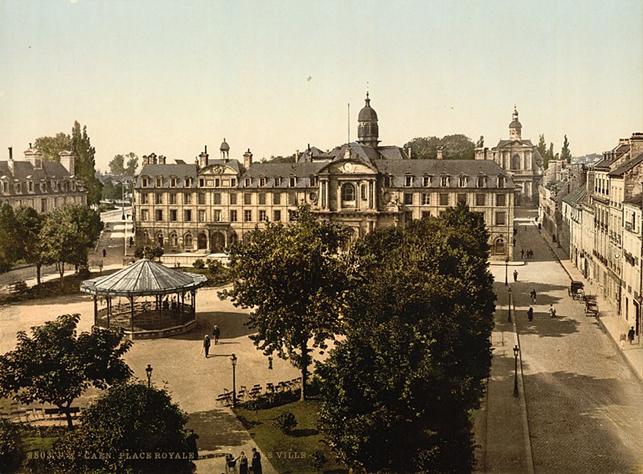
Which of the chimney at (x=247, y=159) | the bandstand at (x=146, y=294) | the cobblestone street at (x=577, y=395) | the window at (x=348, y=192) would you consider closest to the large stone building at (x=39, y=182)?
the chimney at (x=247, y=159)

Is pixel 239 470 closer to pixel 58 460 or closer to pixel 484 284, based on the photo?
pixel 58 460

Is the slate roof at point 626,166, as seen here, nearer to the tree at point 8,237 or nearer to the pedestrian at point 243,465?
the pedestrian at point 243,465

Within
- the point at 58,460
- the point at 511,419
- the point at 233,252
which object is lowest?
the point at 511,419

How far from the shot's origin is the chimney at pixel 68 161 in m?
104

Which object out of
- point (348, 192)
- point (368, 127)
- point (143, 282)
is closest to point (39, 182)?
point (348, 192)

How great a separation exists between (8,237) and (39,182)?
131 feet

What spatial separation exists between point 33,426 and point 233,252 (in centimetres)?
1242

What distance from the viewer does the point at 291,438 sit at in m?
28.7

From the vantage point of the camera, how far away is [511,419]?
31500mm

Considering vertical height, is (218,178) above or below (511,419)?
above

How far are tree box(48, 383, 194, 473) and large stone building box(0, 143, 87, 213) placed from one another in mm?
74139

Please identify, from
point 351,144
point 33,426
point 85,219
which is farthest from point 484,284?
point 351,144

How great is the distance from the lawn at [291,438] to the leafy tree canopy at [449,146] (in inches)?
5501

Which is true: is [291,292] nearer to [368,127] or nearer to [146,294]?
[146,294]
